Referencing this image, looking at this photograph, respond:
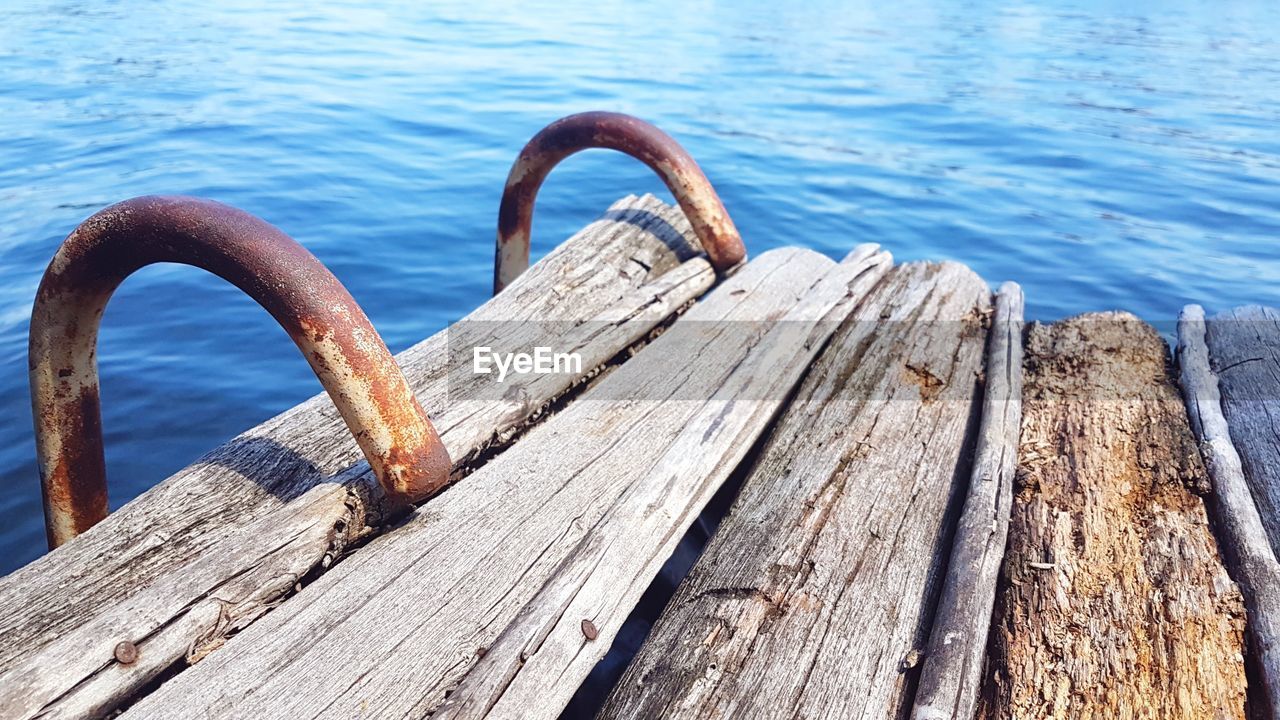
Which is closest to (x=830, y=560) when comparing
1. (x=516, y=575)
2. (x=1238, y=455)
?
(x=516, y=575)

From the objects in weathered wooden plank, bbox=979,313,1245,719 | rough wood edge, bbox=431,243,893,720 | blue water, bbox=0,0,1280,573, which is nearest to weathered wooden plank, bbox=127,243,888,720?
rough wood edge, bbox=431,243,893,720

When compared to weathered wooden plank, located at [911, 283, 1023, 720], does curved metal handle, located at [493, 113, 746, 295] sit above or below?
above

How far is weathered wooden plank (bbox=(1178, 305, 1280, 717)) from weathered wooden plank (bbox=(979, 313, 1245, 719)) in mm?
37

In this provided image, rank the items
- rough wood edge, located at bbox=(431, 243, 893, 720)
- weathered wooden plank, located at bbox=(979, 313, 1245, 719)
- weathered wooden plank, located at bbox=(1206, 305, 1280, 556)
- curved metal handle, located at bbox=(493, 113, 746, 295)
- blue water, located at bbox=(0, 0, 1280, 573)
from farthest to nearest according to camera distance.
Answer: blue water, located at bbox=(0, 0, 1280, 573) < curved metal handle, located at bbox=(493, 113, 746, 295) < weathered wooden plank, located at bbox=(1206, 305, 1280, 556) < weathered wooden plank, located at bbox=(979, 313, 1245, 719) < rough wood edge, located at bbox=(431, 243, 893, 720)

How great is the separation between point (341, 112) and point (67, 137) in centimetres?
332

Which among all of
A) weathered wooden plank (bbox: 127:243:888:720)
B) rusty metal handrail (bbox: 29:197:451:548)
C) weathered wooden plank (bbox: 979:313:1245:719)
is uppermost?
rusty metal handrail (bbox: 29:197:451:548)

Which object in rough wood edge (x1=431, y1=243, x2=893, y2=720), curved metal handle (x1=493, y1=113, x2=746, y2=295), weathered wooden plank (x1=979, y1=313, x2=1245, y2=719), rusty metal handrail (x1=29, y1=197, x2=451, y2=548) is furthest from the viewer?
curved metal handle (x1=493, y1=113, x2=746, y2=295)

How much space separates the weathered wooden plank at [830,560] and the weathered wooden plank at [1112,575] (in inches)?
7.9

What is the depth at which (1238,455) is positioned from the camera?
250cm

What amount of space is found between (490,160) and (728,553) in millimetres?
8692

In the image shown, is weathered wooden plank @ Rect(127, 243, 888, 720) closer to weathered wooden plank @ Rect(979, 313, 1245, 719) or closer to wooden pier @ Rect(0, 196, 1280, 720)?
wooden pier @ Rect(0, 196, 1280, 720)

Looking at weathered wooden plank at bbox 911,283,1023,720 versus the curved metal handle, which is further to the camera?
the curved metal handle

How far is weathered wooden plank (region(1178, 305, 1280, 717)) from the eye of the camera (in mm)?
1804

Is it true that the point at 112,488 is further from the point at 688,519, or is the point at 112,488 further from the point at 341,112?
the point at 341,112
